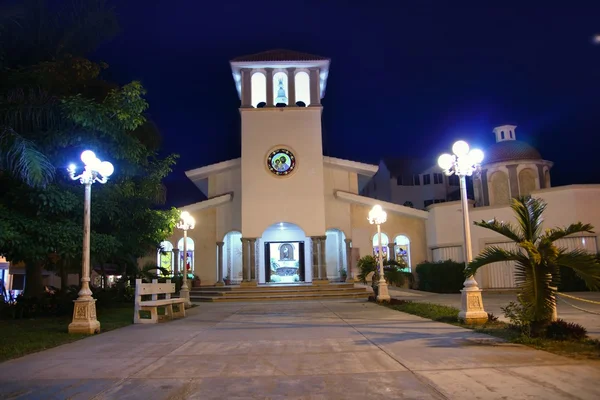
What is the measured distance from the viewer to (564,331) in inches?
310

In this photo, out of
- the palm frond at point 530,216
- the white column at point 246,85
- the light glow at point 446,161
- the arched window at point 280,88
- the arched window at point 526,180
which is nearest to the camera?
the palm frond at point 530,216

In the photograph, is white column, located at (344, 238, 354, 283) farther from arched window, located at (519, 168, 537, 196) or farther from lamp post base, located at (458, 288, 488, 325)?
lamp post base, located at (458, 288, 488, 325)

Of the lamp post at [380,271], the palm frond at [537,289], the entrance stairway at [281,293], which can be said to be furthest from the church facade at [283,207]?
the palm frond at [537,289]

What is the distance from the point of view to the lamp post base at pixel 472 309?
1051cm

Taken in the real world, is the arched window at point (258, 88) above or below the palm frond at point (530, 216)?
above

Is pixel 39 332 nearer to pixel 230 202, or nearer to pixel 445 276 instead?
pixel 230 202

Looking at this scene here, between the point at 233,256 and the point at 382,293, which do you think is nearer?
the point at 382,293

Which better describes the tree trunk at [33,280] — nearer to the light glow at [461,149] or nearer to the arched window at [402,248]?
the light glow at [461,149]

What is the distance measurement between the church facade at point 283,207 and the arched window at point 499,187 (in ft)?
25.4

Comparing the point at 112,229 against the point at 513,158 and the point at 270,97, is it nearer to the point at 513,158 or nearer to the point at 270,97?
the point at 270,97

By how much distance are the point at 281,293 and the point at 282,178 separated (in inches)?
272

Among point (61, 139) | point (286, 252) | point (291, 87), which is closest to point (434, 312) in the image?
point (61, 139)

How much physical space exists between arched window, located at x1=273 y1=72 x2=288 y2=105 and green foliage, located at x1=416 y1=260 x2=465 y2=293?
41.0 feet

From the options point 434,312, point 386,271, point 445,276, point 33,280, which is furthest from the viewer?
point 386,271
